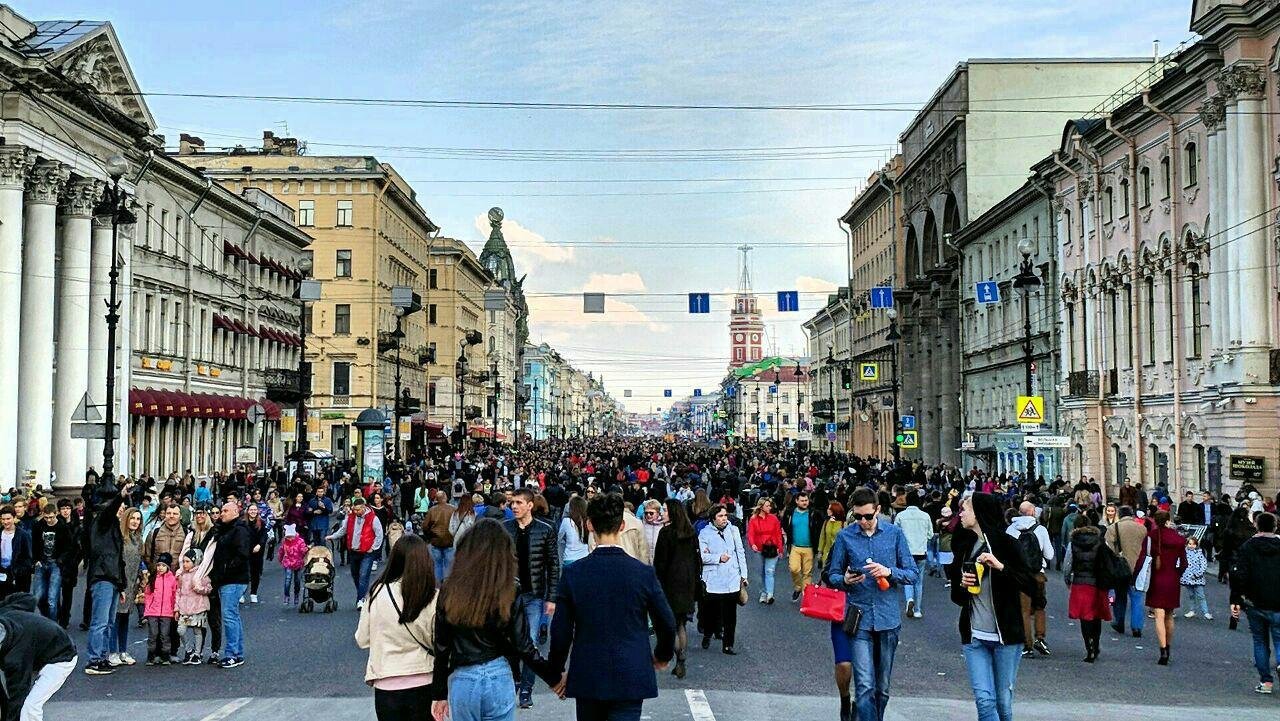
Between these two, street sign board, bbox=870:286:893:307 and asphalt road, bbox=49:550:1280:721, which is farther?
street sign board, bbox=870:286:893:307

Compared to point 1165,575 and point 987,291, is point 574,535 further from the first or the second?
point 987,291

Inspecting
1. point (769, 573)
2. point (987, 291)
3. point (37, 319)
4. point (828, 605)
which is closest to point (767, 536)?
point (769, 573)

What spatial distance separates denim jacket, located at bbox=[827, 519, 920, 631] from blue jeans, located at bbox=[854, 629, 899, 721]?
0.10m

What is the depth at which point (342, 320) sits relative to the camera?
73.5 meters

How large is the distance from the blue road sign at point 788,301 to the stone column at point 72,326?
2118cm

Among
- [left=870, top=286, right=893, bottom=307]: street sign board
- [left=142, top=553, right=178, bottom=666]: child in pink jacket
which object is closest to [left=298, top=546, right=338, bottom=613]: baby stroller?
[left=142, top=553, right=178, bottom=666]: child in pink jacket

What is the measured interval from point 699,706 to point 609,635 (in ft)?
16.3

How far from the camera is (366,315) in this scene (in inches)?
2899

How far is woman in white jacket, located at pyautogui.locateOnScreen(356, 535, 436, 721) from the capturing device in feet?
21.4

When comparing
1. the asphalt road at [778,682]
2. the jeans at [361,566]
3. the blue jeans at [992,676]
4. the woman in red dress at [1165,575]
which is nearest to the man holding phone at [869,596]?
the blue jeans at [992,676]

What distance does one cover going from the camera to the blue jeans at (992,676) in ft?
28.9

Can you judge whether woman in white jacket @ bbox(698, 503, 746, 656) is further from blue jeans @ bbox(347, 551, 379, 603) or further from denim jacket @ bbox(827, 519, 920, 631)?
blue jeans @ bbox(347, 551, 379, 603)

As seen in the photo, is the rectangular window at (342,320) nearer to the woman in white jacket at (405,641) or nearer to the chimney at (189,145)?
the chimney at (189,145)

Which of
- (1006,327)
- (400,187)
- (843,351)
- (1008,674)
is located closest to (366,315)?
(400,187)
